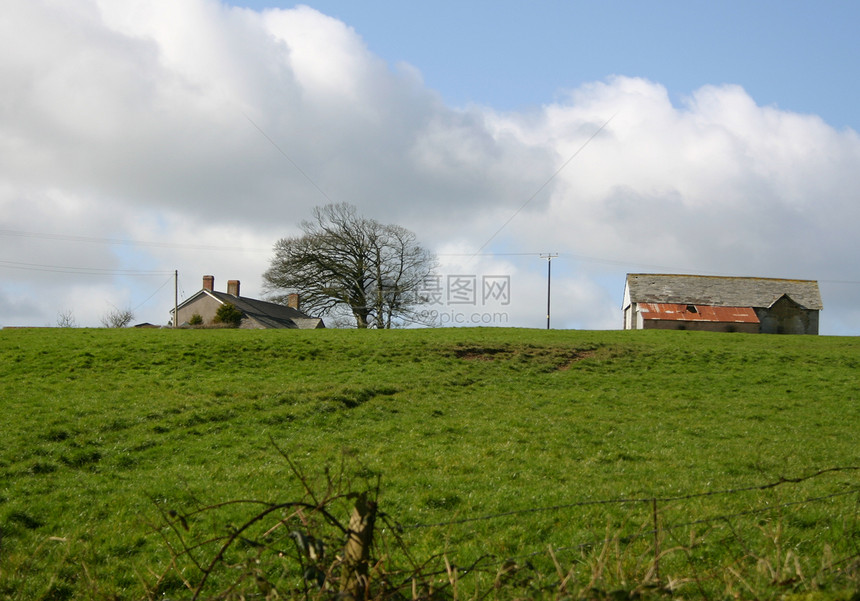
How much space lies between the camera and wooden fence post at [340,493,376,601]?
372cm

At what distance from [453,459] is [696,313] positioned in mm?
56689

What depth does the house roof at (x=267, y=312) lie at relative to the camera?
72.6 m

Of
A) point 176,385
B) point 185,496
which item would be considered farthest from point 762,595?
point 176,385

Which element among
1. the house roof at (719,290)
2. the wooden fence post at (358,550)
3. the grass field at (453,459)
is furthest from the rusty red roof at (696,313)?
the wooden fence post at (358,550)

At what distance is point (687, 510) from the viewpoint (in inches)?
382

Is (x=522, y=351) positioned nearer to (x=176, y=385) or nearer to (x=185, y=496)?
(x=176, y=385)

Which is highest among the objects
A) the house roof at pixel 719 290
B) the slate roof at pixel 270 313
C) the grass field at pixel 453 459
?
the house roof at pixel 719 290

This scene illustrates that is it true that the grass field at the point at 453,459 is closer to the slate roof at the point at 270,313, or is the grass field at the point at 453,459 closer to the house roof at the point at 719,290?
the house roof at the point at 719,290

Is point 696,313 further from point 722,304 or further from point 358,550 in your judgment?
point 358,550

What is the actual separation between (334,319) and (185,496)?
5355 centimetres

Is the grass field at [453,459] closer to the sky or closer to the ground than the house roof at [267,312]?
closer to the ground

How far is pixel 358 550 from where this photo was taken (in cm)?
377

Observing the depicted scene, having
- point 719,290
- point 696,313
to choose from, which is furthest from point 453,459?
point 719,290

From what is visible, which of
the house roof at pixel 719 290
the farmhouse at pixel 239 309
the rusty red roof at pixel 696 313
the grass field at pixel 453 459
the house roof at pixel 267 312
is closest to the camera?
the grass field at pixel 453 459
